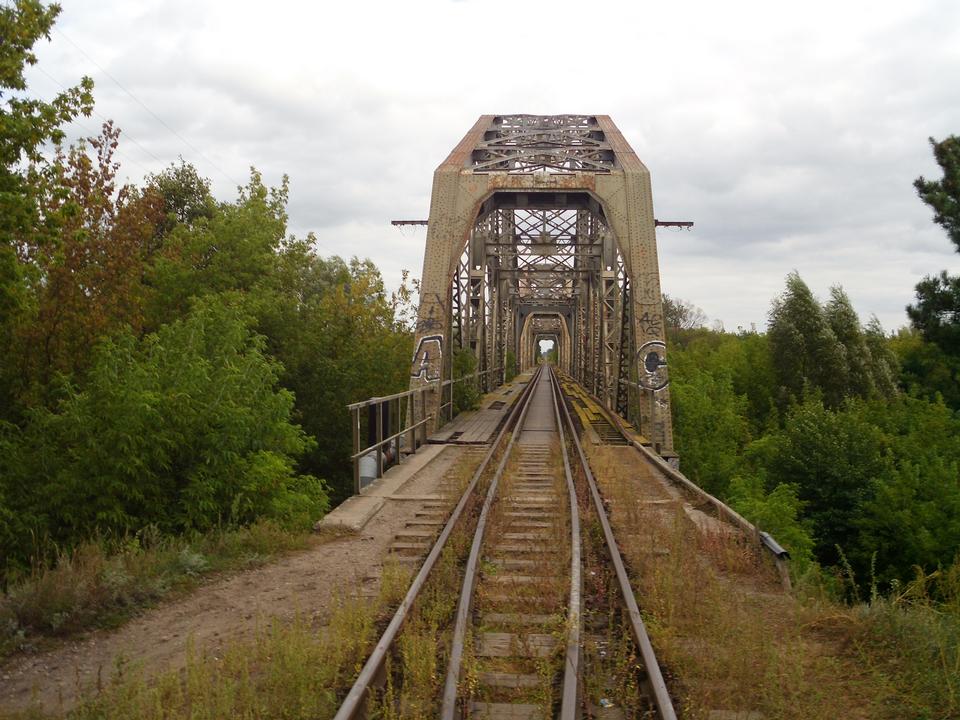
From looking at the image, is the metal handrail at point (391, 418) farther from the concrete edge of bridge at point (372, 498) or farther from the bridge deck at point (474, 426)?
the bridge deck at point (474, 426)

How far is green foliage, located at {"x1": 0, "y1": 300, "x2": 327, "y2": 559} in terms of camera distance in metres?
8.54

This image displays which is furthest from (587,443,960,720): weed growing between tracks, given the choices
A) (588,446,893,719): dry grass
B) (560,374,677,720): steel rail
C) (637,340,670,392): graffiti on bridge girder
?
(637,340,670,392): graffiti on bridge girder

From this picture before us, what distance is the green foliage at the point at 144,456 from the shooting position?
336 inches

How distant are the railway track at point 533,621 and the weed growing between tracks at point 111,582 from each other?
75.8 inches

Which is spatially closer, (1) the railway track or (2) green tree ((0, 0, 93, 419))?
(1) the railway track

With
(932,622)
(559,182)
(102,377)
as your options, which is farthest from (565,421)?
(932,622)

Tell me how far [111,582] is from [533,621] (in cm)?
323

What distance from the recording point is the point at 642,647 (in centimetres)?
432

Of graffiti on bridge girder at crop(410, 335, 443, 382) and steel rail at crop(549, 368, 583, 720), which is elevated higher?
graffiti on bridge girder at crop(410, 335, 443, 382)

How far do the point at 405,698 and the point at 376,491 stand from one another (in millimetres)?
6147

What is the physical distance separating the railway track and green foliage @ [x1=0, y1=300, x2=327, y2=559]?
9.85 feet

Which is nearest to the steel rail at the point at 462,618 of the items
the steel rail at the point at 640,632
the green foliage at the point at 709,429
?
the steel rail at the point at 640,632

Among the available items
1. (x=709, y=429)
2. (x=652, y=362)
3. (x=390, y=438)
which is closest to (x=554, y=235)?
(x=709, y=429)

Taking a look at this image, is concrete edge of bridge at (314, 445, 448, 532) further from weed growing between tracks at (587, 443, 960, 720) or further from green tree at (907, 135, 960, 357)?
green tree at (907, 135, 960, 357)
